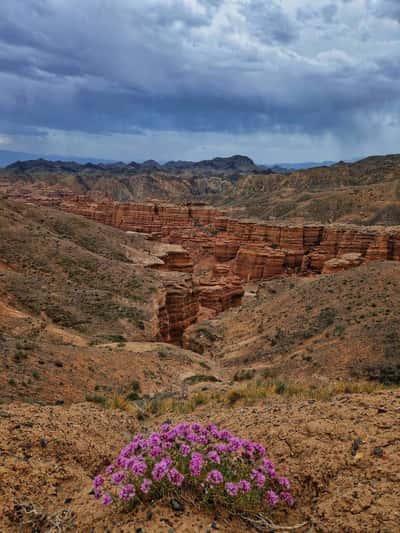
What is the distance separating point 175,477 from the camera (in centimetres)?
380

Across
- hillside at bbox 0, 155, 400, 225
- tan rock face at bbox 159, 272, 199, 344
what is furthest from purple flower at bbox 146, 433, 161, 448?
hillside at bbox 0, 155, 400, 225

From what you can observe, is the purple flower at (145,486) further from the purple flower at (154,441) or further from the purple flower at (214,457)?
the purple flower at (214,457)

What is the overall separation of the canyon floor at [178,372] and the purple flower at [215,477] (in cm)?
37

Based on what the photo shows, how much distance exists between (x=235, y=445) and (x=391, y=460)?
1.96 meters

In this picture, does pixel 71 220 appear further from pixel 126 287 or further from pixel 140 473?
pixel 140 473

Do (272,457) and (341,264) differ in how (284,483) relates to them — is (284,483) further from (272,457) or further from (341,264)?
(341,264)

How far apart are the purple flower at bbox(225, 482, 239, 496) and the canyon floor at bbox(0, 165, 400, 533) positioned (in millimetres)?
352

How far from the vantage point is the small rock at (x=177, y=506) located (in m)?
3.84

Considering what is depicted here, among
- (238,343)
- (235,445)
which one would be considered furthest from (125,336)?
(235,445)

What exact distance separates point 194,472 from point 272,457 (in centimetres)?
182

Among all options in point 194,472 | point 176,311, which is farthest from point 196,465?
point 176,311

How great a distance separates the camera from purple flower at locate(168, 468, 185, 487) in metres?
3.76

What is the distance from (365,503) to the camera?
13.1 ft

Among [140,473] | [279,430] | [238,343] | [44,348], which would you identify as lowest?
[238,343]
